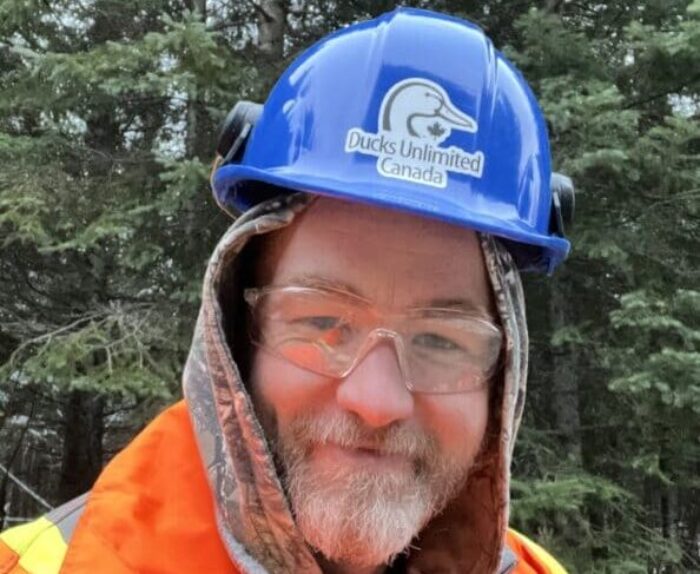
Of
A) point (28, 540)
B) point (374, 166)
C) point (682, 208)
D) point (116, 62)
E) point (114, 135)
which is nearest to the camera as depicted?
point (28, 540)

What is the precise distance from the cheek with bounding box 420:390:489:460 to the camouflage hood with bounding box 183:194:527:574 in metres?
0.06

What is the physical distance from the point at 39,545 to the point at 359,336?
62 centimetres

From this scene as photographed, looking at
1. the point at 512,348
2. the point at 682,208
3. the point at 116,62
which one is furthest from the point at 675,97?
the point at 512,348

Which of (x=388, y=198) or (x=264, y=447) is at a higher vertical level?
(x=388, y=198)

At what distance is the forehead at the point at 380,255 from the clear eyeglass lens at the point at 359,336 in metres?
0.03

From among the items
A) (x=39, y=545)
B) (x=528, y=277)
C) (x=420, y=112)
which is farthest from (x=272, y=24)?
(x=39, y=545)

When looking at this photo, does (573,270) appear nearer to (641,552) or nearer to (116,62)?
(641,552)

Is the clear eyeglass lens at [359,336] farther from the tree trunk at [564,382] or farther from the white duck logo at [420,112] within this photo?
the tree trunk at [564,382]

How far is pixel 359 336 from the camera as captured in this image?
1650mm

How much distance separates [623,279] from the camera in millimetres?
8156

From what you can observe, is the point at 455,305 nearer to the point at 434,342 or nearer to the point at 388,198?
the point at 434,342

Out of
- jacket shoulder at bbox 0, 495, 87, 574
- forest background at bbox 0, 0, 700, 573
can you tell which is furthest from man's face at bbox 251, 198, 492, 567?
forest background at bbox 0, 0, 700, 573

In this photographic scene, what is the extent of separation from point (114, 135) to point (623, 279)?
5.27m

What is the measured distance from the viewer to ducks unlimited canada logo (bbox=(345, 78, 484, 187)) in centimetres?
164
